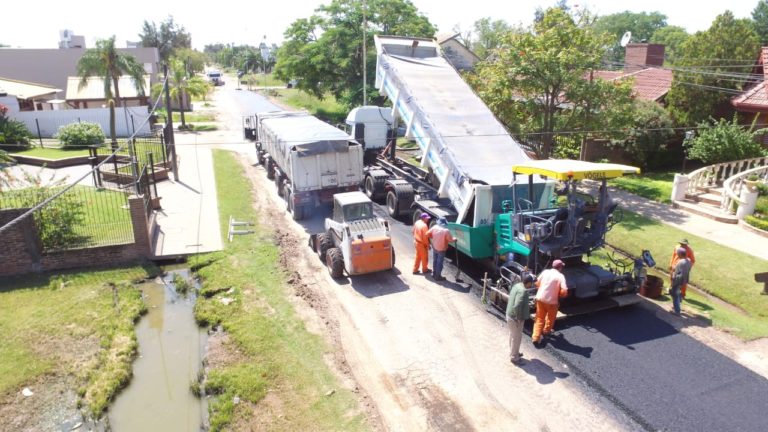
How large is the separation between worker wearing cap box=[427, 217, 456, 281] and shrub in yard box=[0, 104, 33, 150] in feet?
82.4

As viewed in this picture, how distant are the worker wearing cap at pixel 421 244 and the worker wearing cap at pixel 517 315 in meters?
3.79

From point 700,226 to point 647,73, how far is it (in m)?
16.1

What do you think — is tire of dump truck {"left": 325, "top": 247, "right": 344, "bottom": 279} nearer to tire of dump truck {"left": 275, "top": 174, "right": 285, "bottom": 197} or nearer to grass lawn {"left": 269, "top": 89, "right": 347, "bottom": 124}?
tire of dump truck {"left": 275, "top": 174, "right": 285, "bottom": 197}

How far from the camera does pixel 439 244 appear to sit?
12.6 meters

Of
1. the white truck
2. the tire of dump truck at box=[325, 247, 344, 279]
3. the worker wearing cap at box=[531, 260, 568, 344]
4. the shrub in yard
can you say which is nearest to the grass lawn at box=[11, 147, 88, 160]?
the shrub in yard

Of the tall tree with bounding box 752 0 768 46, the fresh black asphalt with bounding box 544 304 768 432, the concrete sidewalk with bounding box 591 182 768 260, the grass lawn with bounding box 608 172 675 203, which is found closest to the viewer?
the fresh black asphalt with bounding box 544 304 768 432

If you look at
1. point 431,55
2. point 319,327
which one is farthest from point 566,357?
point 431,55

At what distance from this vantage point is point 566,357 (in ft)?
31.2

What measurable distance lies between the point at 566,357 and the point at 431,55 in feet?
43.1

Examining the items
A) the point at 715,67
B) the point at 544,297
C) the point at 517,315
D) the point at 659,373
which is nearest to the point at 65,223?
the point at 517,315

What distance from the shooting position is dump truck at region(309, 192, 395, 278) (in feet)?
40.8

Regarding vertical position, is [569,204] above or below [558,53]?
below

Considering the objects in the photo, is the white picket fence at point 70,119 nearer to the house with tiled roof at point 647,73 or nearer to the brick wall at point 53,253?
the brick wall at point 53,253

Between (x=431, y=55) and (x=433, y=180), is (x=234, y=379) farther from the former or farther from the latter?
(x=431, y=55)
